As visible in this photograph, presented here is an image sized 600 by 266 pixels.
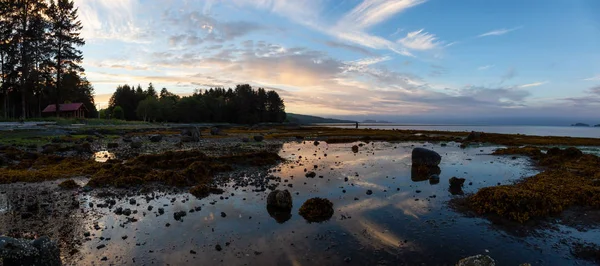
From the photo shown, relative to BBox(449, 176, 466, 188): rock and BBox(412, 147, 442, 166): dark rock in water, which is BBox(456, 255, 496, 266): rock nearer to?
BBox(449, 176, 466, 188): rock

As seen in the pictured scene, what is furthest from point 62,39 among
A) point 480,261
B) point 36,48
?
point 480,261

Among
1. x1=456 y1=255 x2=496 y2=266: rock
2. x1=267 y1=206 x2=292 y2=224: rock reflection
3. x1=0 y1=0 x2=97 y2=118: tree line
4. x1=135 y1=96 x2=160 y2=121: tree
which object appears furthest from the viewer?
x1=135 y1=96 x2=160 y2=121: tree

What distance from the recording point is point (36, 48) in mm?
62469

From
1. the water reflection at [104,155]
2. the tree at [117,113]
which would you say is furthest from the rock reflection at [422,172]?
the tree at [117,113]

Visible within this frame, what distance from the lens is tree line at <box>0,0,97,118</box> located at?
5934 centimetres

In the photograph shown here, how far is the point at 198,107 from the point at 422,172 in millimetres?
135069

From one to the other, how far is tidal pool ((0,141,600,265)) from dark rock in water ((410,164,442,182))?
146 inches

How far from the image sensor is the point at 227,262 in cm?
845

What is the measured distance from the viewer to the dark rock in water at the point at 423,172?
2041cm

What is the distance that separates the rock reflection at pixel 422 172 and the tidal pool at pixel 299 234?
12.3 ft

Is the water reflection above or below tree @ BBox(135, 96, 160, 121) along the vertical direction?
below

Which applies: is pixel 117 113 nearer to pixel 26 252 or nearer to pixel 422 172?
pixel 422 172

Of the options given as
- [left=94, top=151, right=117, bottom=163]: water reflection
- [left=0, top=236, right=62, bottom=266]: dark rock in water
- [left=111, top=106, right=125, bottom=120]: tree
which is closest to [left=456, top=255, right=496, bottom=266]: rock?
[left=0, top=236, right=62, bottom=266]: dark rock in water

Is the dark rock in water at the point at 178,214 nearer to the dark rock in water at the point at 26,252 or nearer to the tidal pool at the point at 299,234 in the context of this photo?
the tidal pool at the point at 299,234
